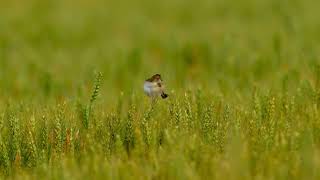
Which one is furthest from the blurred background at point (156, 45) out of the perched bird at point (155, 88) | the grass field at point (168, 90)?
the perched bird at point (155, 88)

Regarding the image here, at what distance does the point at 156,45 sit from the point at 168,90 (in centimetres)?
262

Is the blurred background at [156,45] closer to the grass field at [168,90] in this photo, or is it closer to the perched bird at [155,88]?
the grass field at [168,90]

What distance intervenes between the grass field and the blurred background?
20mm

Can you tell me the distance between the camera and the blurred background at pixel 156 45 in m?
5.45

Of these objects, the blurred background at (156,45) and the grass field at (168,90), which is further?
the blurred background at (156,45)

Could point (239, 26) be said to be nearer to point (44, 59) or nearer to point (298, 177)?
point (44, 59)

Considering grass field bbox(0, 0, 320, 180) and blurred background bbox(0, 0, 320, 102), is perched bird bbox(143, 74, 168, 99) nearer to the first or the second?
grass field bbox(0, 0, 320, 180)

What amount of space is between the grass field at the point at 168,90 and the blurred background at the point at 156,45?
0.8 inches

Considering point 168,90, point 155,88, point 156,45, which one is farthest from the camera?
point 156,45

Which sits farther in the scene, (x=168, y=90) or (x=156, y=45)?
(x=156, y=45)

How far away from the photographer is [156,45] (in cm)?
725

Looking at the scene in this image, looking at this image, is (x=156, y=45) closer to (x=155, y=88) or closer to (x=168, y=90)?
(x=168, y=90)

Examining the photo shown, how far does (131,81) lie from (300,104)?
255cm

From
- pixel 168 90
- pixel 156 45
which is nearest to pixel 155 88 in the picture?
pixel 168 90
